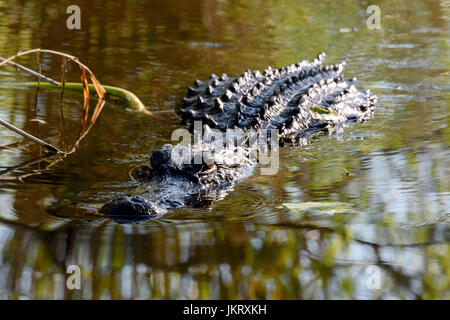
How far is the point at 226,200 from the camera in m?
3.88

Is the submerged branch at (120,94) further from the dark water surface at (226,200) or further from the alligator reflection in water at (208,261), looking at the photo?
the alligator reflection in water at (208,261)

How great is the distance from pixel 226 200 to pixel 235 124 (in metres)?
1.68

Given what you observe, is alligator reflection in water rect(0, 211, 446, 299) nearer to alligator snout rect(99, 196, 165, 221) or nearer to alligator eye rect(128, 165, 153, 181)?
alligator snout rect(99, 196, 165, 221)

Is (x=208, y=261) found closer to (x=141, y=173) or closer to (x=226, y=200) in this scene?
(x=226, y=200)

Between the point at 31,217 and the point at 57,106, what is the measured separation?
2.50 meters

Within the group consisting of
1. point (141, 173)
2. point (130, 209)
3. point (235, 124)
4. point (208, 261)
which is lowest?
point (208, 261)

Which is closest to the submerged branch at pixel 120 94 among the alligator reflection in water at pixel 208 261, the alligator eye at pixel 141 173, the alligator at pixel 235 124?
the alligator at pixel 235 124

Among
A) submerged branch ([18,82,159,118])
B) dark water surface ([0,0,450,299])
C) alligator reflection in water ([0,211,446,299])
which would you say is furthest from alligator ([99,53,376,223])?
submerged branch ([18,82,159,118])

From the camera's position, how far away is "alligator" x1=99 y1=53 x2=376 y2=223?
3.86 metres

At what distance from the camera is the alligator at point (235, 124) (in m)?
3.86

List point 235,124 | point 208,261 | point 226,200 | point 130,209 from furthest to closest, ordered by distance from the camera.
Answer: point 235,124 → point 226,200 → point 130,209 → point 208,261

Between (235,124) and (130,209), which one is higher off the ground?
(235,124)

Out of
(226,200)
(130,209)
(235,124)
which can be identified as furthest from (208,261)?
(235,124)

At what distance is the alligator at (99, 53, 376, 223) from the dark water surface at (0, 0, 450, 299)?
139 mm
